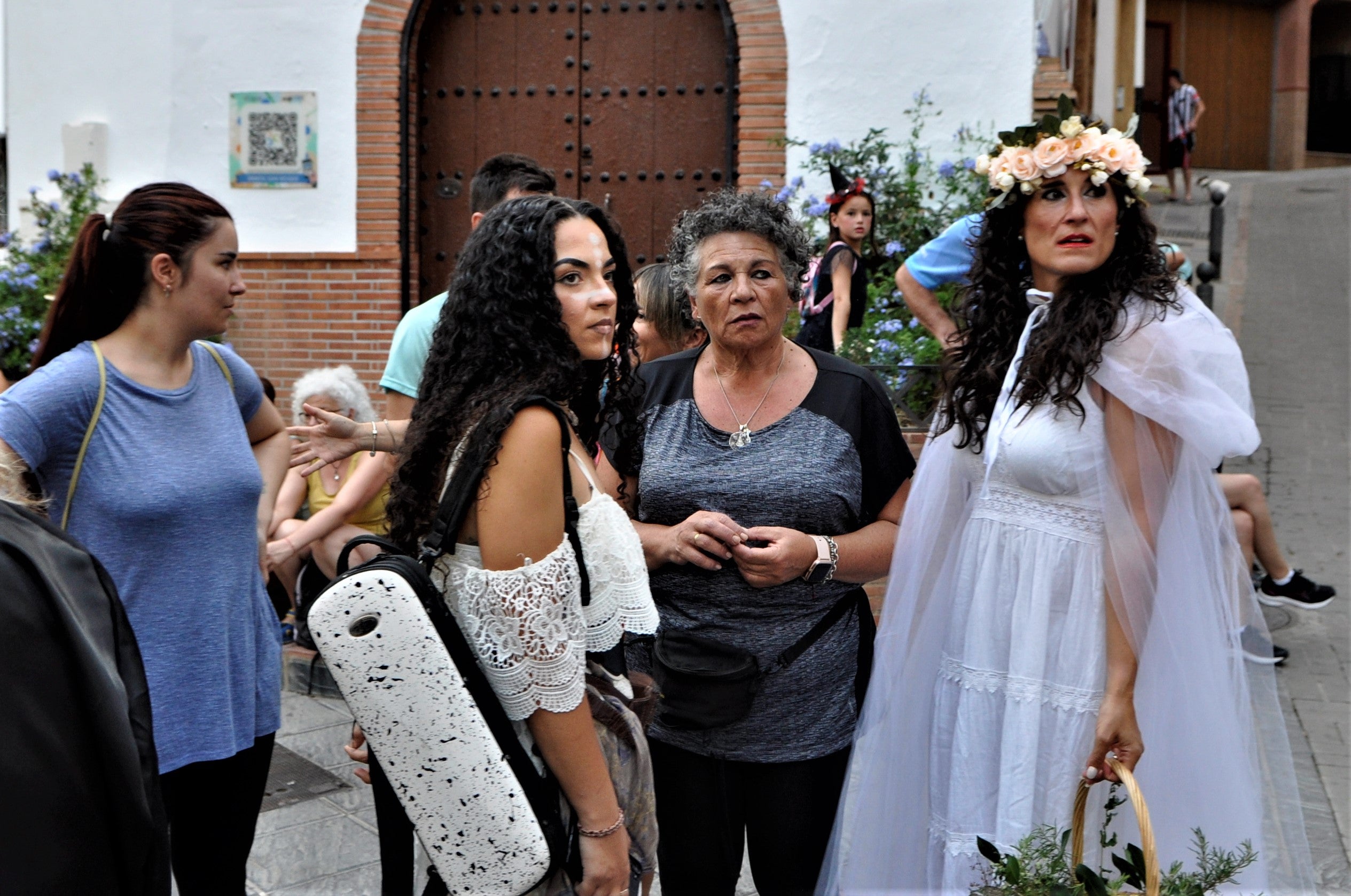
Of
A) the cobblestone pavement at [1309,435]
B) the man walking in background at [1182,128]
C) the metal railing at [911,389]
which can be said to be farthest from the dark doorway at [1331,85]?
the metal railing at [911,389]

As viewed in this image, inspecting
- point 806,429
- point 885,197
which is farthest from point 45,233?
point 806,429

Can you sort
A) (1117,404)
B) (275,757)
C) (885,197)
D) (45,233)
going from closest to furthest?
1. (1117,404)
2. (275,757)
3. (885,197)
4. (45,233)

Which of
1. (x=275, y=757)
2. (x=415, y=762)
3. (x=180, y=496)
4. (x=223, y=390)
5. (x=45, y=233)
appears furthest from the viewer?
(x=45, y=233)

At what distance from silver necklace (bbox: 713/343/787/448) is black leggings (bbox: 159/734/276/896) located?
4.40 ft

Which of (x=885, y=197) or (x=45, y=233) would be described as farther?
(x=45, y=233)

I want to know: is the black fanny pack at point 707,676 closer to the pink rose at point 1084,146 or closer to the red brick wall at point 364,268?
the pink rose at point 1084,146

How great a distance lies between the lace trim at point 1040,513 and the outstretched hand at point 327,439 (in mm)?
1431

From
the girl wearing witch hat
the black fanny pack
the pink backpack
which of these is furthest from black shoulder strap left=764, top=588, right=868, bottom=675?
the pink backpack

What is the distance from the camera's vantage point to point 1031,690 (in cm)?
258

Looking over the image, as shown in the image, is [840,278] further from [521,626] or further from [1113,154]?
[521,626]

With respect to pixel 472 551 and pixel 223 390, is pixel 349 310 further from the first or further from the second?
pixel 472 551

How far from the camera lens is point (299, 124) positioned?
881 centimetres

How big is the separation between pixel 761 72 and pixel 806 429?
6.11 m

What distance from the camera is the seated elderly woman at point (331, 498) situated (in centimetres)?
530
